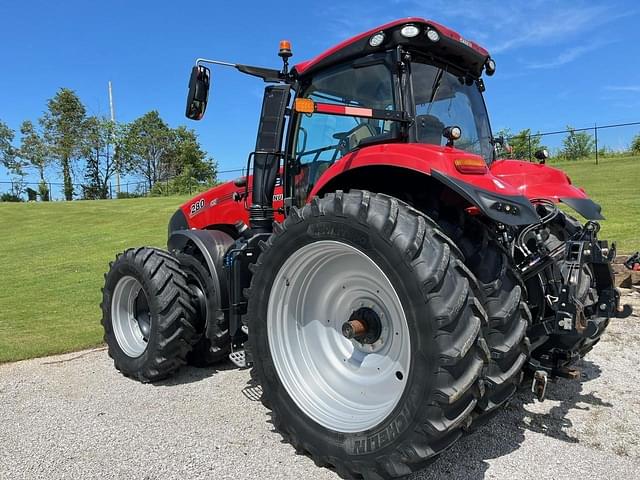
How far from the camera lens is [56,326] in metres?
6.48

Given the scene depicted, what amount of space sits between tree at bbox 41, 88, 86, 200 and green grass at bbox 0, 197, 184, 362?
20217 mm

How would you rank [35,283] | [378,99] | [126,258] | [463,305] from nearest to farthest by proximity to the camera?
[463,305]
[378,99]
[126,258]
[35,283]

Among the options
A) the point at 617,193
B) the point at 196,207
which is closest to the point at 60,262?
the point at 196,207

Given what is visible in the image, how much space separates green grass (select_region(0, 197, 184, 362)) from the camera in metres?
6.04

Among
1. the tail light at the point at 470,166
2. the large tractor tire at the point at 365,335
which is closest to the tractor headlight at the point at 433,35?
the tail light at the point at 470,166

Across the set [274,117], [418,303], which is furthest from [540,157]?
[418,303]

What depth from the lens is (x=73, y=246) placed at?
16062mm

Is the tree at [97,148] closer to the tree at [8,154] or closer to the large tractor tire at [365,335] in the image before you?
the tree at [8,154]

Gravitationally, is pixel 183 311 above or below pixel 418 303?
below

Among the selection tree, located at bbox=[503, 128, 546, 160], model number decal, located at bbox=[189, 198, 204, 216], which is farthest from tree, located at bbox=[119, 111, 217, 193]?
model number decal, located at bbox=[189, 198, 204, 216]

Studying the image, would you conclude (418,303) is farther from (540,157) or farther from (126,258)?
(126,258)

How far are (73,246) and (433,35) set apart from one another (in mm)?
15488

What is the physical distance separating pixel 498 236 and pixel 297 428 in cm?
166

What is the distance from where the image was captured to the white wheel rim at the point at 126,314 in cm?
464
